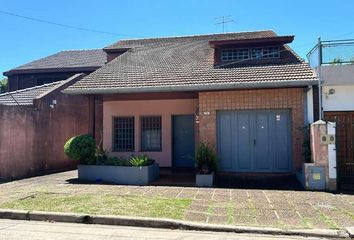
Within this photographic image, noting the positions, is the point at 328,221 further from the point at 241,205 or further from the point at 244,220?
the point at 241,205

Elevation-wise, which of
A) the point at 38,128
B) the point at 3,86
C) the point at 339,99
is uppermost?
the point at 3,86

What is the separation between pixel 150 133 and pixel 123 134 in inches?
46.4

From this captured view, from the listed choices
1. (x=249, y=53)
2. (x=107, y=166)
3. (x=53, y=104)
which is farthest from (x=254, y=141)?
(x=53, y=104)

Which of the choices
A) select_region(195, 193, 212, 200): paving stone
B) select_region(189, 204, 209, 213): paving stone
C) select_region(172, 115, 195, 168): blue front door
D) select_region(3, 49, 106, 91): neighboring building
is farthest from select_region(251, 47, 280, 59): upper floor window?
select_region(3, 49, 106, 91): neighboring building

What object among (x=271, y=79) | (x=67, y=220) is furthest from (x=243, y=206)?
(x=271, y=79)

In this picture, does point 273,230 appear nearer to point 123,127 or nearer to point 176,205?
point 176,205

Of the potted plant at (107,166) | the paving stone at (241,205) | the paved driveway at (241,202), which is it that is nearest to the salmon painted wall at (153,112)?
the potted plant at (107,166)

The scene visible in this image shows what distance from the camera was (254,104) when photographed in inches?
494

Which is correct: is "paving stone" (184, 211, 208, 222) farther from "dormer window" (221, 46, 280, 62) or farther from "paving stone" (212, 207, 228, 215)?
"dormer window" (221, 46, 280, 62)

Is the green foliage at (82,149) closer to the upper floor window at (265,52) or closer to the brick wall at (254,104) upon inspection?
the brick wall at (254,104)

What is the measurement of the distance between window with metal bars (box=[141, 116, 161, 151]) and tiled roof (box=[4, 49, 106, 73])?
24.8 feet

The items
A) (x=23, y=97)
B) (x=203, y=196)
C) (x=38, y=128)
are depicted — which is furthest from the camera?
(x=23, y=97)

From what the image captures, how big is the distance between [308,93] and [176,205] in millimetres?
6665

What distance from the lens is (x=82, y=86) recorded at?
1366cm
